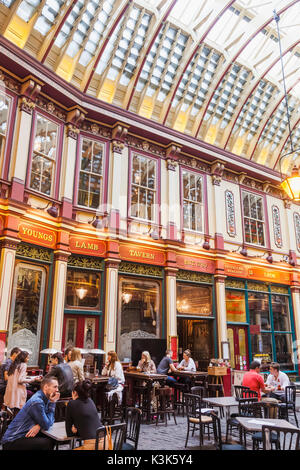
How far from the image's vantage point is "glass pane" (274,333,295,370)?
16.7 metres

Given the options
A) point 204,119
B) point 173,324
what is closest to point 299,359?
point 173,324

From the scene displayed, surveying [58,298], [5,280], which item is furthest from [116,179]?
[5,280]

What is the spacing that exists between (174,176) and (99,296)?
584cm

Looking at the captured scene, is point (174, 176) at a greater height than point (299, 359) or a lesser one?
greater

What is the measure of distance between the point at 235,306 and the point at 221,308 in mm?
1234

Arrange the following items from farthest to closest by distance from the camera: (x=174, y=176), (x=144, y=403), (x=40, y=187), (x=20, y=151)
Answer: (x=174, y=176), (x=40, y=187), (x=20, y=151), (x=144, y=403)

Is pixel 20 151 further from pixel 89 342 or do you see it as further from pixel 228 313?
pixel 228 313

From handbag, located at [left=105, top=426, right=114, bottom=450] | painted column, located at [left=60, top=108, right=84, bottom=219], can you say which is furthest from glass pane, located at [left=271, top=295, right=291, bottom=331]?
handbag, located at [left=105, top=426, right=114, bottom=450]

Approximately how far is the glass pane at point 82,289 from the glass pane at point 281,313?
911 cm

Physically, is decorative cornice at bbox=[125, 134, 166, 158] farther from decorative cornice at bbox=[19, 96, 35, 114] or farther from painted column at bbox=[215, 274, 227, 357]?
painted column at bbox=[215, 274, 227, 357]

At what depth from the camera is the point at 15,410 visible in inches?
284

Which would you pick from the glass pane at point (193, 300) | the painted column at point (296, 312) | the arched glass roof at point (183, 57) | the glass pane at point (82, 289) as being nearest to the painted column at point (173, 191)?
the arched glass roof at point (183, 57)

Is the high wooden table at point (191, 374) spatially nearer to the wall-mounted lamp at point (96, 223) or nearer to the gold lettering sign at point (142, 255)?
the gold lettering sign at point (142, 255)

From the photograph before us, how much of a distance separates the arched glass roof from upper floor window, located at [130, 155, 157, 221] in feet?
6.40
